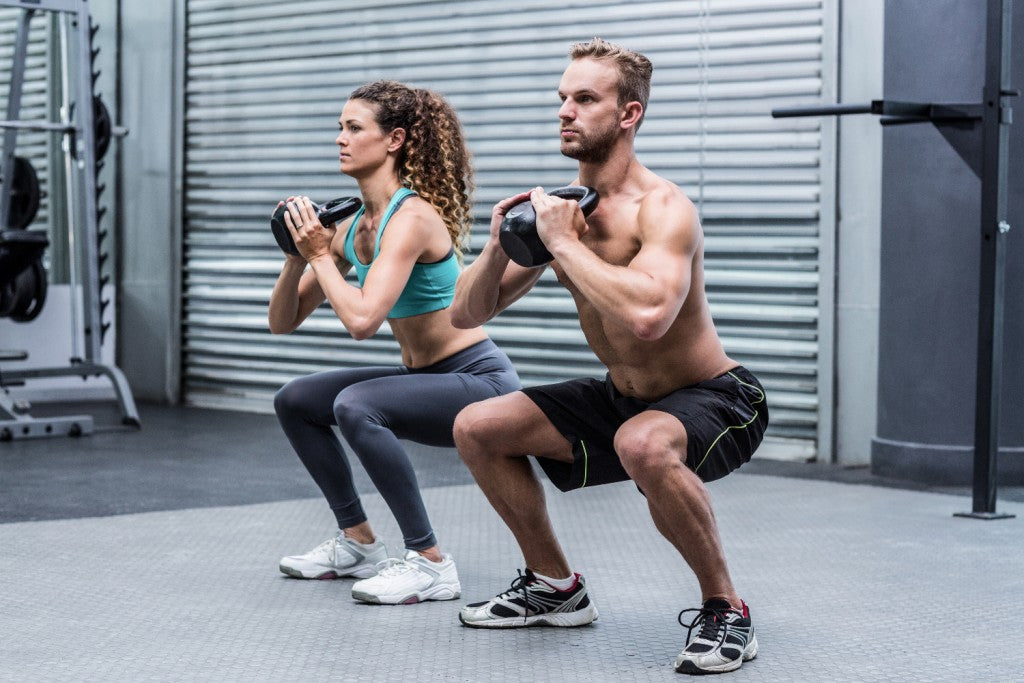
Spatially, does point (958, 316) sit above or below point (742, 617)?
above

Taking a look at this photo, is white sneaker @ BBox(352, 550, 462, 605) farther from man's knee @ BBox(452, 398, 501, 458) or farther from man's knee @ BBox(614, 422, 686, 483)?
man's knee @ BBox(614, 422, 686, 483)

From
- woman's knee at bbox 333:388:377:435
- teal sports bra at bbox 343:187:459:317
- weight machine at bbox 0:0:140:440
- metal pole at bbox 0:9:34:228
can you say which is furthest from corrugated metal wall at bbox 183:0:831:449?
woman's knee at bbox 333:388:377:435

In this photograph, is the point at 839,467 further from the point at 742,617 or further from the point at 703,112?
the point at 742,617

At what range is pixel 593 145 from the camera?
276cm

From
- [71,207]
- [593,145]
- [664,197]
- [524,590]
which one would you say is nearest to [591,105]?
[593,145]

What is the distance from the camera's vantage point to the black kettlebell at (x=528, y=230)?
8.66 ft

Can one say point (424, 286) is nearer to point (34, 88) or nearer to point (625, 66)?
point (625, 66)

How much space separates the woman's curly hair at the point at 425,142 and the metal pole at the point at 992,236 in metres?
1.72

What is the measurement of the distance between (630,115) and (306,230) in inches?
32.1

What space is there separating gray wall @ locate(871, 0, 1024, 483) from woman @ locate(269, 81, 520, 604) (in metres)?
2.13

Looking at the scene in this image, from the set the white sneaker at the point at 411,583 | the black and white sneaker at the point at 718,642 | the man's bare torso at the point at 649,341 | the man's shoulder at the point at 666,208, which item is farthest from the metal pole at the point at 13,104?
the black and white sneaker at the point at 718,642

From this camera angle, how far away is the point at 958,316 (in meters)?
4.88

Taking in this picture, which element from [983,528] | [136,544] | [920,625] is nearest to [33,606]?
[136,544]

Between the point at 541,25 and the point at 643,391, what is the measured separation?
3872mm
